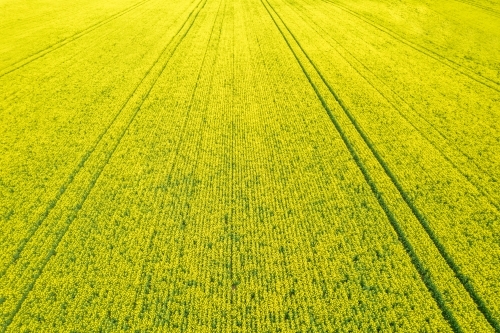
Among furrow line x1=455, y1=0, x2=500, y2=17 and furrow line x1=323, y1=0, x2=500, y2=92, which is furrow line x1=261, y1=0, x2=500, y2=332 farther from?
furrow line x1=455, y1=0, x2=500, y2=17

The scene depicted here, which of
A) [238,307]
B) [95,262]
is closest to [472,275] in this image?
[238,307]

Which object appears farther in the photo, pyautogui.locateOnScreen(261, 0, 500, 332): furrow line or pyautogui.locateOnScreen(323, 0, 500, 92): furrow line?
pyautogui.locateOnScreen(323, 0, 500, 92): furrow line

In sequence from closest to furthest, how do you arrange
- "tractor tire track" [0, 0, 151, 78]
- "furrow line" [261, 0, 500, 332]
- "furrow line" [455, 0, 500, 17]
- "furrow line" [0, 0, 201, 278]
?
"furrow line" [261, 0, 500, 332] < "furrow line" [0, 0, 201, 278] < "tractor tire track" [0, 0, 151, 78] < "furrow line" [455, 0, 500, 17]

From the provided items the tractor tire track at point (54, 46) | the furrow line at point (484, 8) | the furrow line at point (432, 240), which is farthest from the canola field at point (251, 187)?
the furrow line at point (484, 8)

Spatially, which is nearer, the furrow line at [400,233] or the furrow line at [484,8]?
the furrow line at [400,233]

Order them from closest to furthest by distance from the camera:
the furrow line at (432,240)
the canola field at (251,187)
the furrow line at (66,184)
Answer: the furrow line at (432,240) < the canola field at (251,187) < the furrow line at (66,184)

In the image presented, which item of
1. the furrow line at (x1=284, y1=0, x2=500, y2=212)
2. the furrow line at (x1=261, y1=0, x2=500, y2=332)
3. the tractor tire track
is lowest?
the furrow line at (x1=261, y1=0, x2=500, y2=332)

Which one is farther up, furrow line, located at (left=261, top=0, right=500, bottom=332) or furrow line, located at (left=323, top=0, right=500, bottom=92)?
furrow line, located at (left=323, top=0, right=500, bottom=92)

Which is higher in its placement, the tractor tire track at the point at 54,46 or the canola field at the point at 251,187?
the tractor tire track at the point at 54,46

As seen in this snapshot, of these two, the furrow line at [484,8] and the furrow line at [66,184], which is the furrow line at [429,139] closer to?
the furrow line at [66,184]

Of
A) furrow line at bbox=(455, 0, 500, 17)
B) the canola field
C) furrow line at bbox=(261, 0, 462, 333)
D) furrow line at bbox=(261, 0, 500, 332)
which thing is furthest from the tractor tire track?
furrow line at bbox=(455, 0, 500, 17)
